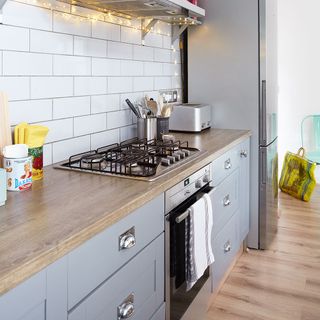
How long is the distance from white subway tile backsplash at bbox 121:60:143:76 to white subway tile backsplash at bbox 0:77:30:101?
2.56 feet

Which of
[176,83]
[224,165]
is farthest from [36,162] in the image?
[176,83]

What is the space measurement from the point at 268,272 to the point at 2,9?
214 cm

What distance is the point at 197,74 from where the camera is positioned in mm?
3152

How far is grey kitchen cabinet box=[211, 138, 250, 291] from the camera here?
228cm

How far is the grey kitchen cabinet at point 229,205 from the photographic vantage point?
2281 mm

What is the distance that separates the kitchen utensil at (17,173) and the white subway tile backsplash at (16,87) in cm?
34

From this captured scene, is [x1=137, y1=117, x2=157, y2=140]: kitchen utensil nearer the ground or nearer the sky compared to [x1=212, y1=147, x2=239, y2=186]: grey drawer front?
nearer the sky

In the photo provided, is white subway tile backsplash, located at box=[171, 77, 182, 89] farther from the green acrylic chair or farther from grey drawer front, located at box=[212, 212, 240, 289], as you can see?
the green acrylic chair

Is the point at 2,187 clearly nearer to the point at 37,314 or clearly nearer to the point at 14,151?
the point at 14,151

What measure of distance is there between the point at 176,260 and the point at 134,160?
441 millimetres

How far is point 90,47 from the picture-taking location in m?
2.10

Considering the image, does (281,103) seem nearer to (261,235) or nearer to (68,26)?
(261,235)

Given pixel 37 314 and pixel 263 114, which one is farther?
pixel 263 114

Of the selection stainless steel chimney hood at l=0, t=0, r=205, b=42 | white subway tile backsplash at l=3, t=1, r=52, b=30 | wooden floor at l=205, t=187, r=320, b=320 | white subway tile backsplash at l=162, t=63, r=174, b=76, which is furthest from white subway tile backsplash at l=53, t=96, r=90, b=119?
wooden floor at l=205, t=187, r=320, b=320
